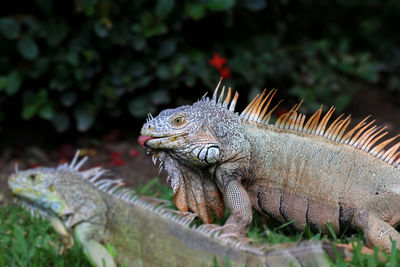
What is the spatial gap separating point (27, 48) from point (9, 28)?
311 millimetres

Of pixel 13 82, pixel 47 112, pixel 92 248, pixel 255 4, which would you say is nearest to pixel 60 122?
pixel 47 112

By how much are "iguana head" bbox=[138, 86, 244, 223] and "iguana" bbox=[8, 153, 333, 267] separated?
505 mm

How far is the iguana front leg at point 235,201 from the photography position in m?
3.64

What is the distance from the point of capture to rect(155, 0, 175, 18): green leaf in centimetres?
607

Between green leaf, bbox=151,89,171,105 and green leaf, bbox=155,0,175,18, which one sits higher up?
green leaf, bbox=155,0,175,18

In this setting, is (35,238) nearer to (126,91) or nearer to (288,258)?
(288,258)

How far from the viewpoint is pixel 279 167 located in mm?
3875

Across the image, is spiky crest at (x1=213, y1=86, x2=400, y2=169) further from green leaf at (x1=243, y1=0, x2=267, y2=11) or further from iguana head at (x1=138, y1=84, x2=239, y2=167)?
green leaf at (x1=243, y1=0, x2=267, y2=11)

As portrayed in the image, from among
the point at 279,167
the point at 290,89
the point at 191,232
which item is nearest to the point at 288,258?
the point at 191,232

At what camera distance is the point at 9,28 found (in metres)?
6.14

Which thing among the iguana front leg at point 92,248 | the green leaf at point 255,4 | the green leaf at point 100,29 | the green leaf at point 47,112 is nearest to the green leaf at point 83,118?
the green leaf at point 47,112

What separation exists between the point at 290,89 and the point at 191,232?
464 cm

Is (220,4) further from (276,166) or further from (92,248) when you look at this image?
(92,248)

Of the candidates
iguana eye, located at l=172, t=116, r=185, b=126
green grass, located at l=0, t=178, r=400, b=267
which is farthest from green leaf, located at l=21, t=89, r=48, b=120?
iguana eye, located at l=172, t=116, r=185, b=126
